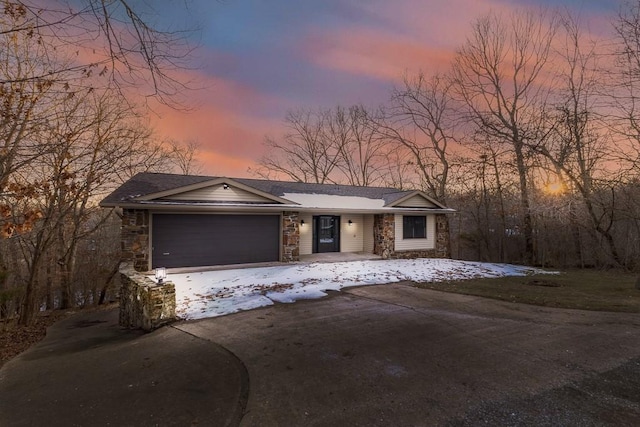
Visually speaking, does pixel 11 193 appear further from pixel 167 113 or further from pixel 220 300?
pixel 220 300

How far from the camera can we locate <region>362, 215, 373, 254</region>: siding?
17109 mm

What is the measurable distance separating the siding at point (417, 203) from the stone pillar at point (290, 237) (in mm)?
6075

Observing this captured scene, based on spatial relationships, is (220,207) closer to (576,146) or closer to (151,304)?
(151,304)

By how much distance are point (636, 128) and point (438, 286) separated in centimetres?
727

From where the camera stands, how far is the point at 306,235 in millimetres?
15914

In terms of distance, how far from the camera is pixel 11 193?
15.1ft

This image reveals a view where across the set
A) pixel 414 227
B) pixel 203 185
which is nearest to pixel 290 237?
pixel 203 185

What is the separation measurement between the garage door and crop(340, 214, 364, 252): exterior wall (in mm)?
4452

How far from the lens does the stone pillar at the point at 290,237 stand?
13.7 metres

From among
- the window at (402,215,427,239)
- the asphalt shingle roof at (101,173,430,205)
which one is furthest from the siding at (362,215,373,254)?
the window at (402,215,427,239)

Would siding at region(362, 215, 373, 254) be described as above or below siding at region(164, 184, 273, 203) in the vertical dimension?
below

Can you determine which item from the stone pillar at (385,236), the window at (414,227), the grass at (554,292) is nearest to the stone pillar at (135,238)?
the grass at (554,292)

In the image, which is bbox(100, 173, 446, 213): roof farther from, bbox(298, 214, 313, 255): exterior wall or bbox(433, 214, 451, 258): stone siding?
bbox(298, 214, 313, 255): exterior wall

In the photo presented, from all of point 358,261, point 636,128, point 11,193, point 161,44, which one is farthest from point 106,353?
point 636,128
